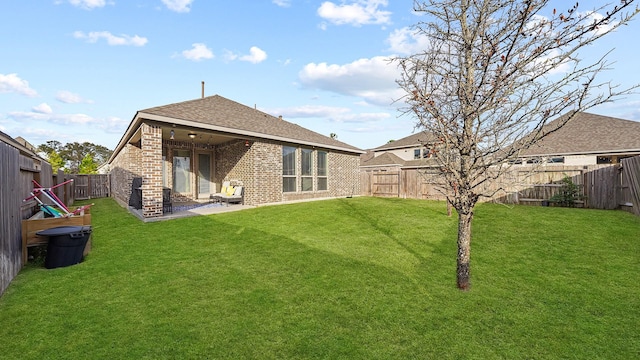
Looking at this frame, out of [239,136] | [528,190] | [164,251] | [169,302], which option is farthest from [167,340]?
[528,190]

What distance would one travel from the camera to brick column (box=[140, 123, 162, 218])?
27.4 feet

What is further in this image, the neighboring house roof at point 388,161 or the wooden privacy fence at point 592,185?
the neighboring house roof at point 388,161

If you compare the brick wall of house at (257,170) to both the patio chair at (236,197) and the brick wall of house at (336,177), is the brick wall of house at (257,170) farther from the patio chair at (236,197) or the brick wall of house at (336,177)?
the patio chair at (236,197)

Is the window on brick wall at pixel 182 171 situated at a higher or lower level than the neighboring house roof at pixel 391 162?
lower

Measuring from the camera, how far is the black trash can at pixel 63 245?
15.7 feet

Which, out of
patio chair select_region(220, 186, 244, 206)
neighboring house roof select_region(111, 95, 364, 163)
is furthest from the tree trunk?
patio chair select_region(220, 186, 244, 206)

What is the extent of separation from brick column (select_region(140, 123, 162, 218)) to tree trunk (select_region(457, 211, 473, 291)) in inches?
335

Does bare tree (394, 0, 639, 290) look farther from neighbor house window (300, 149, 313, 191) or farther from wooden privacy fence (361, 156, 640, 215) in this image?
neighbor house window (300, 149, 313, 191)

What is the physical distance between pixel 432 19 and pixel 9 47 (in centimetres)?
1563

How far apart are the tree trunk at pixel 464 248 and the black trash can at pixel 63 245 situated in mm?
6353

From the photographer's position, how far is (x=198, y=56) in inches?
577

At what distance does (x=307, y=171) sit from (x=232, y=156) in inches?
148

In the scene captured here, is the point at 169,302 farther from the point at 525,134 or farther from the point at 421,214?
the point at 421,214

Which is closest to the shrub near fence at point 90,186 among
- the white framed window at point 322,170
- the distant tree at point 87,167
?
the distant tree at point 87,167
